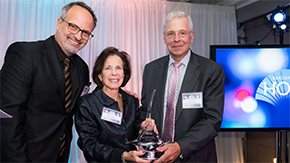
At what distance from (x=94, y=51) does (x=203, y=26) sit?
2142 millimetres

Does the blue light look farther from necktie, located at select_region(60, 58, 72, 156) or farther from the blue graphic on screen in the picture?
necktie, located at select_region(60, 58, 72, 156)

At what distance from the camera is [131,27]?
469cm

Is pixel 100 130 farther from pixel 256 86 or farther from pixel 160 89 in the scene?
pixel 256 86

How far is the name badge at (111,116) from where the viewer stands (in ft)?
6.11

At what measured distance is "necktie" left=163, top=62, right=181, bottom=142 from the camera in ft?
7.21

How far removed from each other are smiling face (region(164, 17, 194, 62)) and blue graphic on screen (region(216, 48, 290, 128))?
1788mm

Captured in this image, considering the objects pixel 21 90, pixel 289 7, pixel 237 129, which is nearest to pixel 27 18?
pixel 21 90

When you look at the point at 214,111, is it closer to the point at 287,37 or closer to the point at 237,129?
the point at 237,129

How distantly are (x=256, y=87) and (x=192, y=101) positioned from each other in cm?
217

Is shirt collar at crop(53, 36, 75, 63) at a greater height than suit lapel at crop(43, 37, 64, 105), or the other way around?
shirt collar at crop(53, 36, 75, 63)

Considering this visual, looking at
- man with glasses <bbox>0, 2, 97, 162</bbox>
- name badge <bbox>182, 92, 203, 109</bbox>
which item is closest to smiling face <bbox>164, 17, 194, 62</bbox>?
name badge <bbox>182, 92, 203, 109</bbox>

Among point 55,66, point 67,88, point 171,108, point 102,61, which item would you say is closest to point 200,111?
point 171,108

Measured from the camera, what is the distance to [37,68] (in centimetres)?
185

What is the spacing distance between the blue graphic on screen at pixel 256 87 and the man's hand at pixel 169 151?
2243 mm
